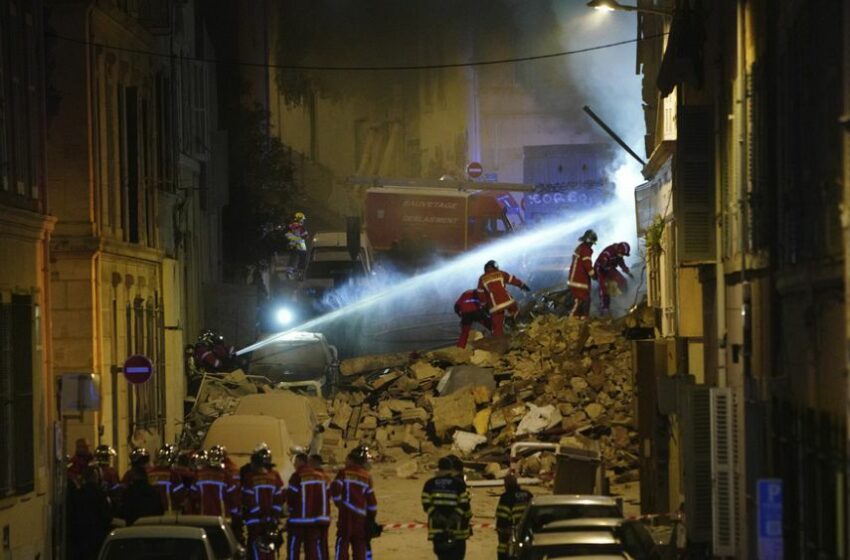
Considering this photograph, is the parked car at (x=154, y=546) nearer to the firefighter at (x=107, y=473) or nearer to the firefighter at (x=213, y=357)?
the firefighter at (x=107, y=473)

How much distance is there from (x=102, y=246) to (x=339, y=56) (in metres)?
41.4

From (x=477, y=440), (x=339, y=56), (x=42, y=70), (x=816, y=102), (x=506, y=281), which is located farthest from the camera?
(x=339, y=56)

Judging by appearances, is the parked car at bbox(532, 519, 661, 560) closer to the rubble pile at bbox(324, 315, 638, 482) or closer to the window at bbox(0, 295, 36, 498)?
the window at bbox(0, 295, 36, 498)

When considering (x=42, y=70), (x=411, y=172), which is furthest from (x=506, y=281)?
(x=411, y=172)

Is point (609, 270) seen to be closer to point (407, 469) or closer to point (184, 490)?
point (407, 469)

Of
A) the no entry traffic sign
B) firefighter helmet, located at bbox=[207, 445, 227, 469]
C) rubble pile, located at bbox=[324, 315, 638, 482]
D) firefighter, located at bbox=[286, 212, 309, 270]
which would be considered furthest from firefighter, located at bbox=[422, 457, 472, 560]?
firefighter, located at bbox=[286, 212, 309, 270]

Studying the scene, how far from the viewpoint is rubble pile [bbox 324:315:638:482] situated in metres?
26.6

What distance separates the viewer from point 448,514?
625 inches

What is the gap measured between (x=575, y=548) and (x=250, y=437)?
10.1 metres

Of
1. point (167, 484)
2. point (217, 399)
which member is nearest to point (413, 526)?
point (167, 484)

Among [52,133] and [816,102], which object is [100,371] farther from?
[816,102]

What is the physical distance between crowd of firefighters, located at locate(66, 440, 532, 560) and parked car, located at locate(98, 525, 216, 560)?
3.41 m

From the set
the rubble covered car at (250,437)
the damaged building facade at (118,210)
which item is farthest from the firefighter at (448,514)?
the damaged building facade at (118,210)

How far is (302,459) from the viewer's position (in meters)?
17.2
